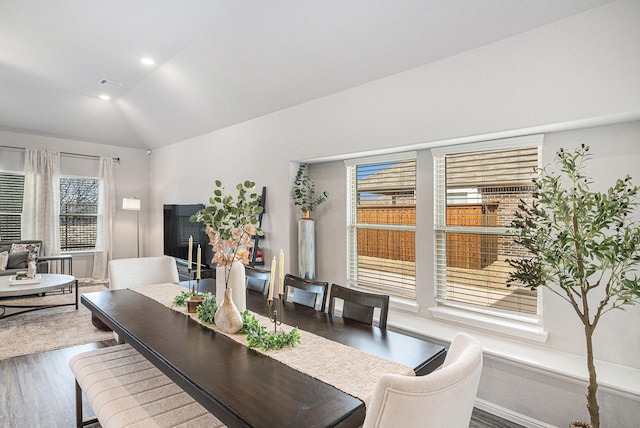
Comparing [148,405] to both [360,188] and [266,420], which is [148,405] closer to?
[266,420]

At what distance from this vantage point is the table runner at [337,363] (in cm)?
134

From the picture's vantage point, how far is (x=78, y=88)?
543 centimetres

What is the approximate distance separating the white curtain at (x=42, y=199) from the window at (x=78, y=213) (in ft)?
0.78

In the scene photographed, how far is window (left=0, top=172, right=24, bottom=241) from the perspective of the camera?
19.8ft

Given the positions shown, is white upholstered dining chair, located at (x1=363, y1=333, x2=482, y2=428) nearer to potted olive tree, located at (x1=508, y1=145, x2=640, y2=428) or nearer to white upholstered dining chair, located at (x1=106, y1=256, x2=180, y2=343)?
potted olive tree, located at (x1=508, y1=145, x2=640, y2=428)

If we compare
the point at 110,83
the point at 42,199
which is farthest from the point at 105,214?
the point at 110,83

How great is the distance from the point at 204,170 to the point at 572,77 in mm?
4873

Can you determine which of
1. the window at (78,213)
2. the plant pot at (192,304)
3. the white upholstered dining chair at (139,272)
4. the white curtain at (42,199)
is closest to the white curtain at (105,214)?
the window at (78,213)

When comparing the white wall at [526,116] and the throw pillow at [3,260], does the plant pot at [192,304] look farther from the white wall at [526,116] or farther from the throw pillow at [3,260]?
the throw pillow at [3,260]

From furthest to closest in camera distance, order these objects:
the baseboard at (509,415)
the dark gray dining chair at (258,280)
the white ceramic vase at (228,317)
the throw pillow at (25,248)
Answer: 1. the throw pillow at (25,248)
2. the dark gray dining chair at (258,280)
3. the baseboard at (509,415)
4. the white ceramic vase at (228,317)

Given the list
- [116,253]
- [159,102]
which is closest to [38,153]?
[116,253]

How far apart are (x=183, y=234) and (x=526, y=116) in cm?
506

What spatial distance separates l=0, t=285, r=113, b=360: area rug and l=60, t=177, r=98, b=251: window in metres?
2.27

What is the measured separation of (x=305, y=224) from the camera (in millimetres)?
3945
